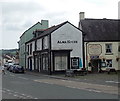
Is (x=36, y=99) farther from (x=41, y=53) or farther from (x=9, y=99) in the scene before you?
(x=41, y=53)

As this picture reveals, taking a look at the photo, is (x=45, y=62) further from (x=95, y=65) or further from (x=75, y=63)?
(x=95, y=65)

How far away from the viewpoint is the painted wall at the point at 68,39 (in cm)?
4412

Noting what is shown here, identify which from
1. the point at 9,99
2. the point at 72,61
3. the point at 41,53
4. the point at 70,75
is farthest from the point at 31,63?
the point at 9,99

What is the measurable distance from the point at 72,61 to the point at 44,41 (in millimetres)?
5912

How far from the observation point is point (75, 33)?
45.1 metres

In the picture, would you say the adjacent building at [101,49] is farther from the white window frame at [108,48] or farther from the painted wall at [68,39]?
the painted wall at [68,39]

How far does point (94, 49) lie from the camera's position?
45.9m

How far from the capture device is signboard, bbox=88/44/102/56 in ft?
151

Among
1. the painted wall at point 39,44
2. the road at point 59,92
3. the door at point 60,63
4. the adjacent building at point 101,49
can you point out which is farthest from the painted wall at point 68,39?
the road at point 59,92

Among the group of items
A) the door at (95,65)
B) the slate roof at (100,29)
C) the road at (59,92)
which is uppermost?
the slate roof at (100,29)

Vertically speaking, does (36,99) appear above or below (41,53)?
below

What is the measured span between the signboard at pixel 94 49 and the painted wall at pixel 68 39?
1736 millimetres

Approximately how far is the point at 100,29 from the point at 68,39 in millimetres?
6436

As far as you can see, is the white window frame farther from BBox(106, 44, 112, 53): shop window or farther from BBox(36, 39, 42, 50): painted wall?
BBox(36, 39, 42, 50): painted wall
